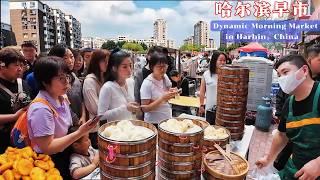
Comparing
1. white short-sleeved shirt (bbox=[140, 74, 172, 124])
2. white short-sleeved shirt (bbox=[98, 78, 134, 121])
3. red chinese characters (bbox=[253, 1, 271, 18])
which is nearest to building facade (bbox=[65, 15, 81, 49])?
red chinese characters (bbox=[253, 1, 271, 18])

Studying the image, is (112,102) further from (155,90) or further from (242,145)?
(242,145)

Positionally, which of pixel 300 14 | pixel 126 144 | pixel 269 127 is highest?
pixel 300 14

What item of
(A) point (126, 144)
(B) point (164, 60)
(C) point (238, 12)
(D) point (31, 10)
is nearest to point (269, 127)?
(C) point (238, 12)

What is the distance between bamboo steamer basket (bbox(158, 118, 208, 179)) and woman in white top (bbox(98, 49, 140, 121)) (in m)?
1.15

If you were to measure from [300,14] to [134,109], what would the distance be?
23.1ft

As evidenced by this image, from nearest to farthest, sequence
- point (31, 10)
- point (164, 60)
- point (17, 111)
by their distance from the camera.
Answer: point (17, 111)
point (164, 60)
point (31, 10)

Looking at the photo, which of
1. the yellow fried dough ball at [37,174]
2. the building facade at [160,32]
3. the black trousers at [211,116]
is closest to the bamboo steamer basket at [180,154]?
the yellow fried dough ball at [37,174]

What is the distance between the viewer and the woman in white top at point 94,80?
3.14 m

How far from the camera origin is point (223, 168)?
1.52 m

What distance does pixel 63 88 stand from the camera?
73.9 inches

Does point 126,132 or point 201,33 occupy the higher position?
point 201,33

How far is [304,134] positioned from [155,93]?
1.47m

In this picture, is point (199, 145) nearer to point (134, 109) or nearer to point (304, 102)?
point (304, 102)

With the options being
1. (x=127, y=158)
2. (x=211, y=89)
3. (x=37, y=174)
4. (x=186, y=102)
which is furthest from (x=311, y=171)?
(x=186, y=102)
